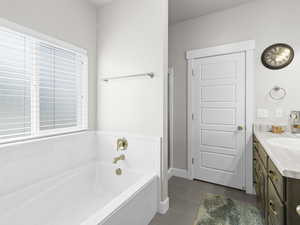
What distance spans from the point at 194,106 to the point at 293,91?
1.31m

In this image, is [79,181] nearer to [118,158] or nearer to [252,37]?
[118,158]

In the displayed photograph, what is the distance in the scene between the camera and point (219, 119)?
248cm

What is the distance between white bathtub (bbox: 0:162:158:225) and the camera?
1.22 metres

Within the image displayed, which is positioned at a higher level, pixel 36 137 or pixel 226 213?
pixel 36 137

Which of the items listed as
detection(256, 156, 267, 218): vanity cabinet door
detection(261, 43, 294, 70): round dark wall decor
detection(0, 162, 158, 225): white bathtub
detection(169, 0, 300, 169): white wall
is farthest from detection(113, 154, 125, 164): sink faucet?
detection(261, 43, 294, 70): round dark wall decor

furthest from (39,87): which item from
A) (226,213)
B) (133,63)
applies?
(226,213)

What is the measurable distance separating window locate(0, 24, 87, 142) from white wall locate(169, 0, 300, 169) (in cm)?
162

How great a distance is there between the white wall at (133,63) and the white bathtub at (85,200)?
1.48ft

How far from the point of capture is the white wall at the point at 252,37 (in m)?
2.06

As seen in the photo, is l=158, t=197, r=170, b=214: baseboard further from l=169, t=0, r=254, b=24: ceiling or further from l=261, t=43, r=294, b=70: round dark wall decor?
l=169, t=0, r=254, b=24: ceiling

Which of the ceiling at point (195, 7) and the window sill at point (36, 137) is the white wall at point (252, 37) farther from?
the window sill at point (36, 137)

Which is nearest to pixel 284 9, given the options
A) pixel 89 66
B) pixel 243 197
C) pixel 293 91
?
pixel 293 91

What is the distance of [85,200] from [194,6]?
3.10m

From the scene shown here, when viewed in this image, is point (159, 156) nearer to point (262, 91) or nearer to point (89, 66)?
point (89, 66)
